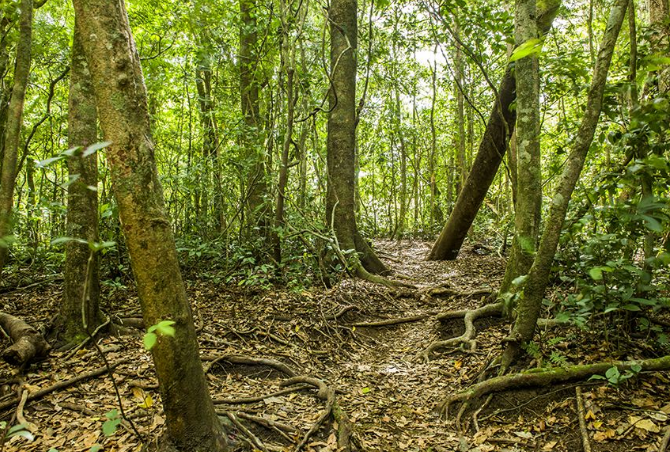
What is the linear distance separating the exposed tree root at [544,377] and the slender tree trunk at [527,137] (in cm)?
165

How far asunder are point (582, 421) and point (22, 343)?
16.0ft

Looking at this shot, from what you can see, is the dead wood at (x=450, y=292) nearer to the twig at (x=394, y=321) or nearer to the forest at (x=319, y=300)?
the forest at (x=319, y=300)

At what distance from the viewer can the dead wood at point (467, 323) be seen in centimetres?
497

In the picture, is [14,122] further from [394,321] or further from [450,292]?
[450,292]

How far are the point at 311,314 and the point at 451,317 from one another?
1959 millimetres

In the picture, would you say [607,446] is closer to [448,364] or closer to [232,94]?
[448,364]

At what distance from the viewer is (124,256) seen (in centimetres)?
703

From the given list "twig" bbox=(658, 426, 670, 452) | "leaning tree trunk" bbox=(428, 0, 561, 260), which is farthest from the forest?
"leaning tree trunk" bbox=(428, 0, 561, 260)

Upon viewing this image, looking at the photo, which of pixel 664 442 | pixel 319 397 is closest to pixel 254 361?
pixel 319 397

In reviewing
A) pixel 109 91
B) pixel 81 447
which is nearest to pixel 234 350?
pixel 81 447

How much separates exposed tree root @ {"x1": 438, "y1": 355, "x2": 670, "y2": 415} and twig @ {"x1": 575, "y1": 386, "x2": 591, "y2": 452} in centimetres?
13

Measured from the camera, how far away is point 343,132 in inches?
309

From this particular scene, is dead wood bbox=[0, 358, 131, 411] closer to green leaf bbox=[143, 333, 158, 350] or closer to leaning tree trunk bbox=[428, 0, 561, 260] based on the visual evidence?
green leaf bbox=[143, 333, 158, 350]

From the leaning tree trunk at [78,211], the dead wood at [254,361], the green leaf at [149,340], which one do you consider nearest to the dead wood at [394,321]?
the dead wood at [254,361]
